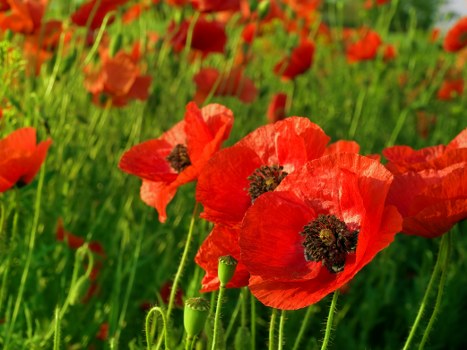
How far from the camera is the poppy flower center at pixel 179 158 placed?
131cm

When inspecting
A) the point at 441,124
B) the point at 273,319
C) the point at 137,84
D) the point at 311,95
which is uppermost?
the point at 273,319

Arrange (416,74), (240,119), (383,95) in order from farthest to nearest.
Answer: (383,95) → (416,74) → (240,119)

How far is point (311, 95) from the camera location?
3.72 meters

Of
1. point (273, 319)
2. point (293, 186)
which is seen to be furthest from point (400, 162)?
point (273, 319)

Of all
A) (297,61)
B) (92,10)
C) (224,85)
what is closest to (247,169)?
(92,10)

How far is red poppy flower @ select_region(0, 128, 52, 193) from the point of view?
1252 mm

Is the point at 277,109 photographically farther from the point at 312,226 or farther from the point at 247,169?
the point at 312,226

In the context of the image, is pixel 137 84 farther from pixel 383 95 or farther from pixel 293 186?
pixel 383 95

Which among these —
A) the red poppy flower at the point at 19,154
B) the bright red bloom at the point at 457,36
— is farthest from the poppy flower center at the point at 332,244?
the bright red bloom at the point at 457,36

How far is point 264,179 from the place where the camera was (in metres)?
1.04

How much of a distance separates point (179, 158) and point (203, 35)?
114 centimetres

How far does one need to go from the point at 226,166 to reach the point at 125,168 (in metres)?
0.29

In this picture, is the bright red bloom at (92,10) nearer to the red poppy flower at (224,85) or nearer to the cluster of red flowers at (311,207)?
the red poppy flower at (224,85)

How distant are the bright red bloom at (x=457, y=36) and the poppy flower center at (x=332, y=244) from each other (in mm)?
1973
